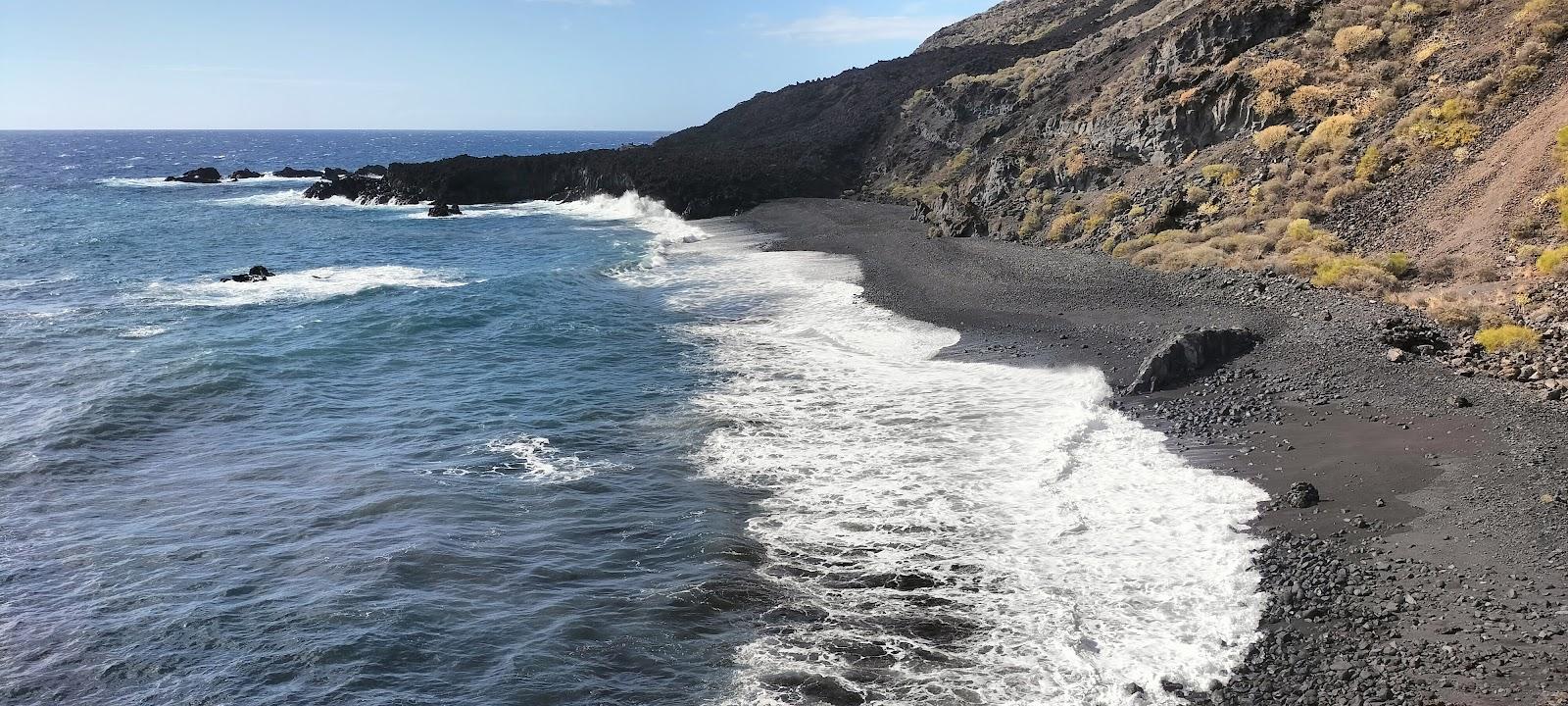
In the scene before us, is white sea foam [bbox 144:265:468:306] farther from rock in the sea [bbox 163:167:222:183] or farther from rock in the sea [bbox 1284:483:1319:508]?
rock in the sea [bbox 163:167:222:183]

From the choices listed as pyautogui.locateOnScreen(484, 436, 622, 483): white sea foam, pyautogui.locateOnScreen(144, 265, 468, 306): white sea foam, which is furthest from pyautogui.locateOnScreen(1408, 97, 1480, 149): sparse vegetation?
pyautogui.locateOnScreen(144, 265, 468, 306): white sea foam

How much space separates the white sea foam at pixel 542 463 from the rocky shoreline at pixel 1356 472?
41.5ft

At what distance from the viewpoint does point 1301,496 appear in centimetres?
1595

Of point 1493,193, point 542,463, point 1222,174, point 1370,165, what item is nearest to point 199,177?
point 542,463

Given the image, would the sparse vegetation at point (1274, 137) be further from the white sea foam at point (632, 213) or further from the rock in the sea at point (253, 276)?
the rock in the sea at point (253, 276)

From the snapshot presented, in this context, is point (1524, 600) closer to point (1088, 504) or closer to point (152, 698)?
point (1088, 504)

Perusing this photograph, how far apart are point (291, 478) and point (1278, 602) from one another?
19511 millimetres

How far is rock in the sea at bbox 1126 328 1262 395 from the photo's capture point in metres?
22.7

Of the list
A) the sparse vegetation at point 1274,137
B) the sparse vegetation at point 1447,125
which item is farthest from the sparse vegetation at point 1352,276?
the sparse vegetation at point 1274,137

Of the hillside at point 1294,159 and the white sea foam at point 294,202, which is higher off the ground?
the hillside at point 1294,159

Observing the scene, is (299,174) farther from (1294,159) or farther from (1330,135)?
(1330,135)

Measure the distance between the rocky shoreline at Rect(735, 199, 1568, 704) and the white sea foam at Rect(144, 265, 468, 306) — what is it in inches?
1085

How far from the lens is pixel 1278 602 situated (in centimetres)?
1316

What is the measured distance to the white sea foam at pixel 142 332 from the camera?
106 ft
